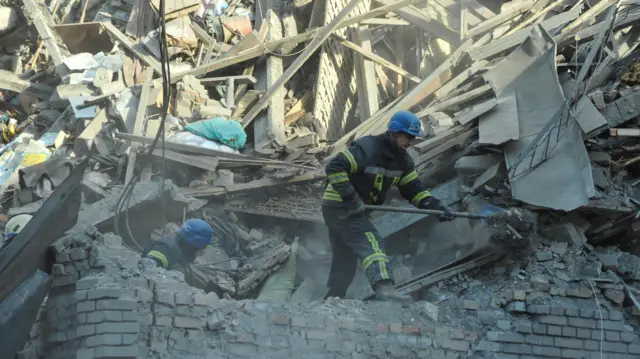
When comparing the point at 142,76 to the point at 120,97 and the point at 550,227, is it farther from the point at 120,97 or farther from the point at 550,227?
the point at 550,227

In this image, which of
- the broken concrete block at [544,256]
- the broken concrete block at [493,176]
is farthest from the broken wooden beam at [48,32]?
the broken concrete block at [544,256]

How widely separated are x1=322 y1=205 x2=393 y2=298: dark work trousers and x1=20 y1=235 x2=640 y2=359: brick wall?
35 centimetres

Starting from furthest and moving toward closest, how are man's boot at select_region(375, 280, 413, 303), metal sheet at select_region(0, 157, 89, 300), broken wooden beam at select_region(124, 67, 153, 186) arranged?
broken wooden beam at select_region(124, 67, 153, 186)
man's boot at select_region(375, 280, 413, 303)
metal sheet at select_region(0, 157, 89, 300)

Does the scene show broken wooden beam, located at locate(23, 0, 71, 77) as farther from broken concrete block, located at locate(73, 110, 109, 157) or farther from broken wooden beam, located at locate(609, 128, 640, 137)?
broken wooden beam, located at locate(609, 128, 640, 137)

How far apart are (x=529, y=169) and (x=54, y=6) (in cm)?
898

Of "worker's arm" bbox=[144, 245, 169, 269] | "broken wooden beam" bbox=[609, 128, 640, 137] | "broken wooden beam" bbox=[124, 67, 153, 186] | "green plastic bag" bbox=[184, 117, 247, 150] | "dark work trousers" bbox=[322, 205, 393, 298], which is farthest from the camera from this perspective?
"green plastic bag" bbox=[184, 117, 247, 150]

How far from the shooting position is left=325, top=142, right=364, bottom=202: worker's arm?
16.6ft

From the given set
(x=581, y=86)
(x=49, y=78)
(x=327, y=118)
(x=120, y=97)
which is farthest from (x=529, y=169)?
(x=49, y=78)

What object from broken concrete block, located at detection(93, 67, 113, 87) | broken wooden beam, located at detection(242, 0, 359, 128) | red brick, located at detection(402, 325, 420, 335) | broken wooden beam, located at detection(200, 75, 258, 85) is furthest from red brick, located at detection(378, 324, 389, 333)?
broken concrete block, located at detection(93, 67, 113, 87)

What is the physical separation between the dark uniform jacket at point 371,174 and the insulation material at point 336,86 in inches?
128

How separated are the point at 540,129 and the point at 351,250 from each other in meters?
2.11

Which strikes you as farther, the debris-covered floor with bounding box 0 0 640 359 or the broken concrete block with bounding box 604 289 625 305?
the broken concrete block with bounding box 604 289 625 305

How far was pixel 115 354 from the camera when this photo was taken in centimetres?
395

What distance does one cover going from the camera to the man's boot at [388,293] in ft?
16.1
